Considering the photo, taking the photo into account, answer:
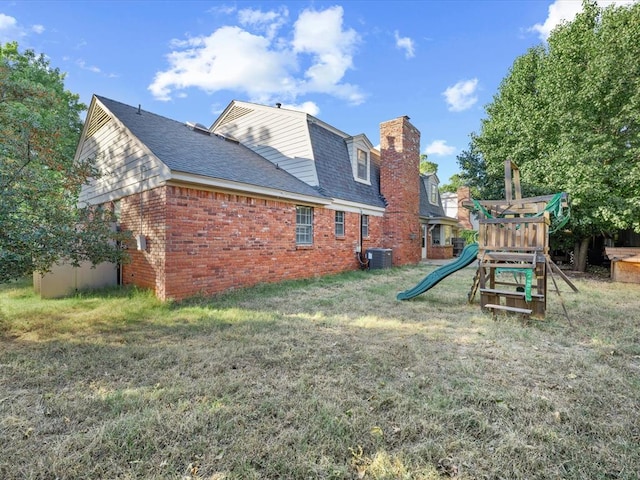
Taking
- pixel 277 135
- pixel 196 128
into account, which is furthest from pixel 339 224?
pixel 196 128

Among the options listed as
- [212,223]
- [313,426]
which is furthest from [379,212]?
[313,426]

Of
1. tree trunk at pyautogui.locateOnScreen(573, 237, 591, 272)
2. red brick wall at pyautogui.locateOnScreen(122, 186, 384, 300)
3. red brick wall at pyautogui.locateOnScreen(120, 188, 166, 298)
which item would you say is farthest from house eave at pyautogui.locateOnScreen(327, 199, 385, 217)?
tree trunk at pyautogui.locateOnScreen(573, 237, 591, 272)

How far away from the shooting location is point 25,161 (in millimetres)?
5055

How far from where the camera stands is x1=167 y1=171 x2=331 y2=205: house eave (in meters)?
6.43

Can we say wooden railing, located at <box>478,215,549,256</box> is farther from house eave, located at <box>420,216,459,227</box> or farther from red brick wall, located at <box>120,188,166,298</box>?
house eave, located at <box>420,216,459,227</box>

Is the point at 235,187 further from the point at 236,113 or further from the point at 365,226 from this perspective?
the point at 236,113

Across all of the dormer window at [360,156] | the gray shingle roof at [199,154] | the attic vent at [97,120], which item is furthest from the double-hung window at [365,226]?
the attic vent at [97,120]

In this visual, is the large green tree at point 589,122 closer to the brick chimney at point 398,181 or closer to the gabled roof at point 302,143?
the brick chimney at point 398,181

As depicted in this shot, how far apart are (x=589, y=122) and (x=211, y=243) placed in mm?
12597

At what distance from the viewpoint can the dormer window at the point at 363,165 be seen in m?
13.4

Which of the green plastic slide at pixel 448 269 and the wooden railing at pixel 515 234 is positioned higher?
the wooden railing at pixel 515 234

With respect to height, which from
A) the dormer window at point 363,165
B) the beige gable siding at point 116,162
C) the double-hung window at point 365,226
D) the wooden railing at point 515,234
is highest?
the dormer window at point 363,165

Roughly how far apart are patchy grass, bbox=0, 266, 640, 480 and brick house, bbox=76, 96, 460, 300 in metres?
2.11

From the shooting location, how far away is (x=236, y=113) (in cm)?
1294
